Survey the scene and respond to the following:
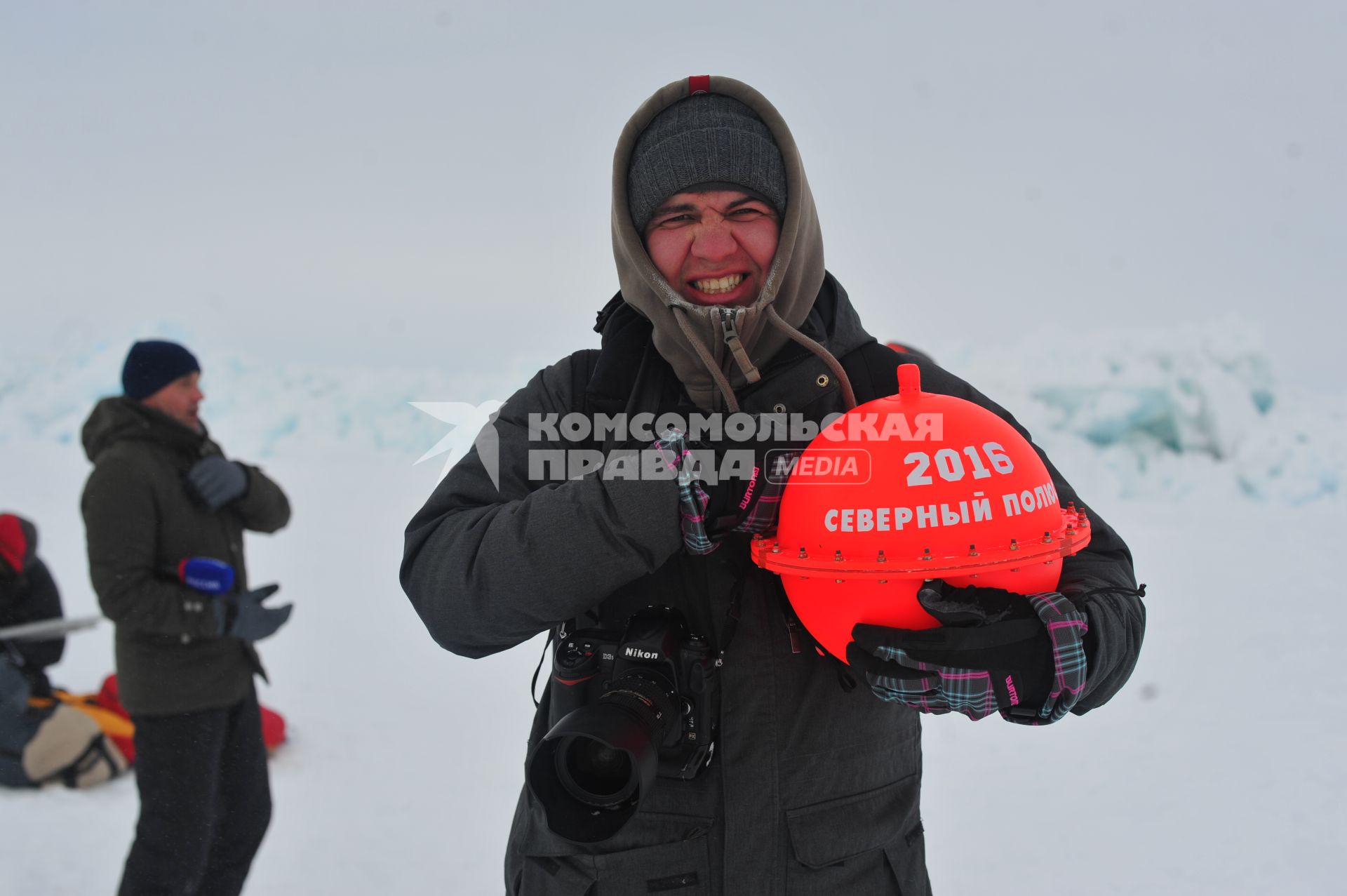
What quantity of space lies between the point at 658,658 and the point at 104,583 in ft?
8.09

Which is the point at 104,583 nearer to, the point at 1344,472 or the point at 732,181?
the point at 732,181

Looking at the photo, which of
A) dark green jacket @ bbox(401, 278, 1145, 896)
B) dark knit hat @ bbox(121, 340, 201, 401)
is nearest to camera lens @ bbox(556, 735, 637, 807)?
dark green jacket @ bbox(401, 278, 1145, 896)

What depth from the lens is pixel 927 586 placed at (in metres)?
1.18

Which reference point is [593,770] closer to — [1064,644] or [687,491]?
[687,491]

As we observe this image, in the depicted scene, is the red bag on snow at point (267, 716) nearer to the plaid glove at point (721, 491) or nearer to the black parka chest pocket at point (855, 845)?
the black parka chest pocket at point (855, 845)

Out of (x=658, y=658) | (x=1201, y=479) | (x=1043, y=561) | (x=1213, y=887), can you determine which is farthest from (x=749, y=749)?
(x=1201, y=479)

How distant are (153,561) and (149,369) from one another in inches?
29.1

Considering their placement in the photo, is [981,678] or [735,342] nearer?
[981,678]

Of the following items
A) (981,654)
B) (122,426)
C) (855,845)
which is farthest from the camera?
(122,426)

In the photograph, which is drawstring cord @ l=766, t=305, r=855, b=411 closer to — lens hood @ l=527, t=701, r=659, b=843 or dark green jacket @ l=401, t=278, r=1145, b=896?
dark green jacket @ l=401, t=278, r=1145, b=896

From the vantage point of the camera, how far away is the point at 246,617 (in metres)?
3.07

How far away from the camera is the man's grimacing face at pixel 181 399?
3203 mm

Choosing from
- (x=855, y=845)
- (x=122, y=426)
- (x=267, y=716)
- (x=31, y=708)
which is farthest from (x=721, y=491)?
(x=31, y=708)

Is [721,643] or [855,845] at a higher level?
[721,643]
